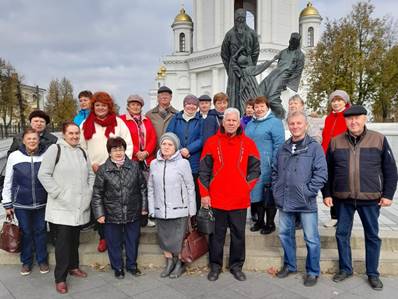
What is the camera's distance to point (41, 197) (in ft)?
13.7

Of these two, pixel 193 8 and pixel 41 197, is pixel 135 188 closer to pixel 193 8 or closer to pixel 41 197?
pixel 41 197

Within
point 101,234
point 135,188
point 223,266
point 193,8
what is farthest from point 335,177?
point 193,8

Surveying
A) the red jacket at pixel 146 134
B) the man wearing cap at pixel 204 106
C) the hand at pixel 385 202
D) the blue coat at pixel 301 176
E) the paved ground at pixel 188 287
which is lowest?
the paved ground at pixel 188 287

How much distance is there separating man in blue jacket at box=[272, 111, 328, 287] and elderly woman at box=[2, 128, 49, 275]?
2738 mm

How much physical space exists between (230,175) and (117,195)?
1.28m

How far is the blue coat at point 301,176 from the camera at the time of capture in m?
3.78

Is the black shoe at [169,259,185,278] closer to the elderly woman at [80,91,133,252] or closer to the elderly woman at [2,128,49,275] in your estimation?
the elderly woman at [80,91,133,252]

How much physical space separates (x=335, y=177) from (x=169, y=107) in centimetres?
251

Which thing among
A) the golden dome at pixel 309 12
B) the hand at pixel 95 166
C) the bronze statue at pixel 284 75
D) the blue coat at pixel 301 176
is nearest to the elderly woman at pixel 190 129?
the hand at pixel 95 166

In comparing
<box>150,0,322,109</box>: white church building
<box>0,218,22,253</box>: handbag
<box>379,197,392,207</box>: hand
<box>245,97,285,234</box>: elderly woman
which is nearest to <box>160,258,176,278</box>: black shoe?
<box>245,97,285,234</box>: elderly woman

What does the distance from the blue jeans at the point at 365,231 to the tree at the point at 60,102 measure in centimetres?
4294

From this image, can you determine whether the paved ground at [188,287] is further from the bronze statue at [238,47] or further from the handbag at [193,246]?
the bronze statue at [238,47]

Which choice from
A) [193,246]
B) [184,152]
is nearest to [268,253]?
[193,246]

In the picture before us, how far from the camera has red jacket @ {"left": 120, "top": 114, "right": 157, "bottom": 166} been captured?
4.75 metres
